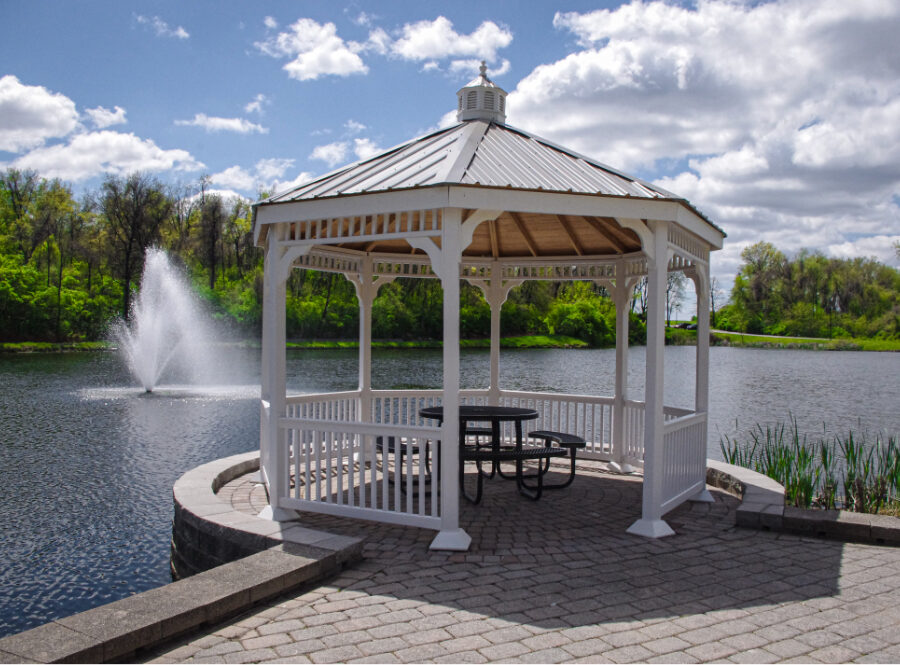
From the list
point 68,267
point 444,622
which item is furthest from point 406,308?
point 444,622

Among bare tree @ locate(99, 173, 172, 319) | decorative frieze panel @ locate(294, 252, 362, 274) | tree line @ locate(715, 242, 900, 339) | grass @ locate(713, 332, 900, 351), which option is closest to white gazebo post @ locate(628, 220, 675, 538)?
decorative frieze panel @ locate(294, 252, 362, 274)

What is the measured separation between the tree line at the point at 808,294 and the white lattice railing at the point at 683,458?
67004mm

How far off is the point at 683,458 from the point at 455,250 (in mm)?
3108

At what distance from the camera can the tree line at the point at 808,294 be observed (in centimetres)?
6712

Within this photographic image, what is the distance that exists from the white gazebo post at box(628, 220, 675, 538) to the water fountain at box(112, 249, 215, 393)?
18.3m

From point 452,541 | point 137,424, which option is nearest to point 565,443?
point 452,541

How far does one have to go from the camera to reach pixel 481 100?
24.0ft

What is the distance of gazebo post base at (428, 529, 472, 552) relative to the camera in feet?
16.8

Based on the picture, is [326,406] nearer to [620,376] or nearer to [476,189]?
[620,376]

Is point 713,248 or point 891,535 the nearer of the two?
point 891,535

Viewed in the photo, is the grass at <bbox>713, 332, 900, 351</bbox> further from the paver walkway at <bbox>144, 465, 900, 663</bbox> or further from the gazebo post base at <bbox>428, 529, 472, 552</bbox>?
the gazebo post base at <bbox>428, 529, 472, 552</bbox>

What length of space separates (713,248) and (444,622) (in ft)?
17.5

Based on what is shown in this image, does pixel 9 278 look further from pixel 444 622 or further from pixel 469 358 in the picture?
pixel 444 622

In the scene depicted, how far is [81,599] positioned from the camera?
584cm
